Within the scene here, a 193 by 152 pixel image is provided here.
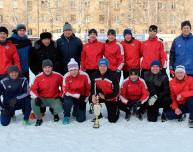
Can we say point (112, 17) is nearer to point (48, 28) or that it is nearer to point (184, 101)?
point (48, 28)

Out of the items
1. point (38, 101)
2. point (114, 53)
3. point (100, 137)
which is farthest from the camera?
point (114, 53)

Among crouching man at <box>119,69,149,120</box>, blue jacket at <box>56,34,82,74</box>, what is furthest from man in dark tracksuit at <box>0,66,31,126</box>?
crouching man at <box>119,69,149,120</box>

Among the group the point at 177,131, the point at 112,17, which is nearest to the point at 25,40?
the point at 177,131

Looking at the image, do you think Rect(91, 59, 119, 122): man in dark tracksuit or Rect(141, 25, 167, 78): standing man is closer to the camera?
Rect(91, 59, 119, 122): man in dark tracksuit

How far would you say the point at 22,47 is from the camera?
7176 mm

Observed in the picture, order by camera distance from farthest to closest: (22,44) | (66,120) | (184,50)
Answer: (22,44), (184,50), (66,120)

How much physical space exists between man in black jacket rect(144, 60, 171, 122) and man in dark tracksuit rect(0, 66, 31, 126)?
2120 mm

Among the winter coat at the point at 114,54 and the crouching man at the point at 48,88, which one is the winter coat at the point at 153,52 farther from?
the crouching man at the point at 48,88

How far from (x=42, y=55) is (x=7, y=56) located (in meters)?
0.64

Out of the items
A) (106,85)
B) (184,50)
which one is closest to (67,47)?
(106,85)

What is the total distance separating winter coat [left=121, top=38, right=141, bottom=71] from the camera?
7.48 meters

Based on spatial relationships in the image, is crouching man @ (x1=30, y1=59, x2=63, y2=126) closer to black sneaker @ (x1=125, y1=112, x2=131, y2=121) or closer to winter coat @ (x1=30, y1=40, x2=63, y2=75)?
winter coat @ (x1=30, y1=40, x2=63, y2=75)

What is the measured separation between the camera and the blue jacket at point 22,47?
7137mm

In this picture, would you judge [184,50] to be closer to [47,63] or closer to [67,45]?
[67,45]
